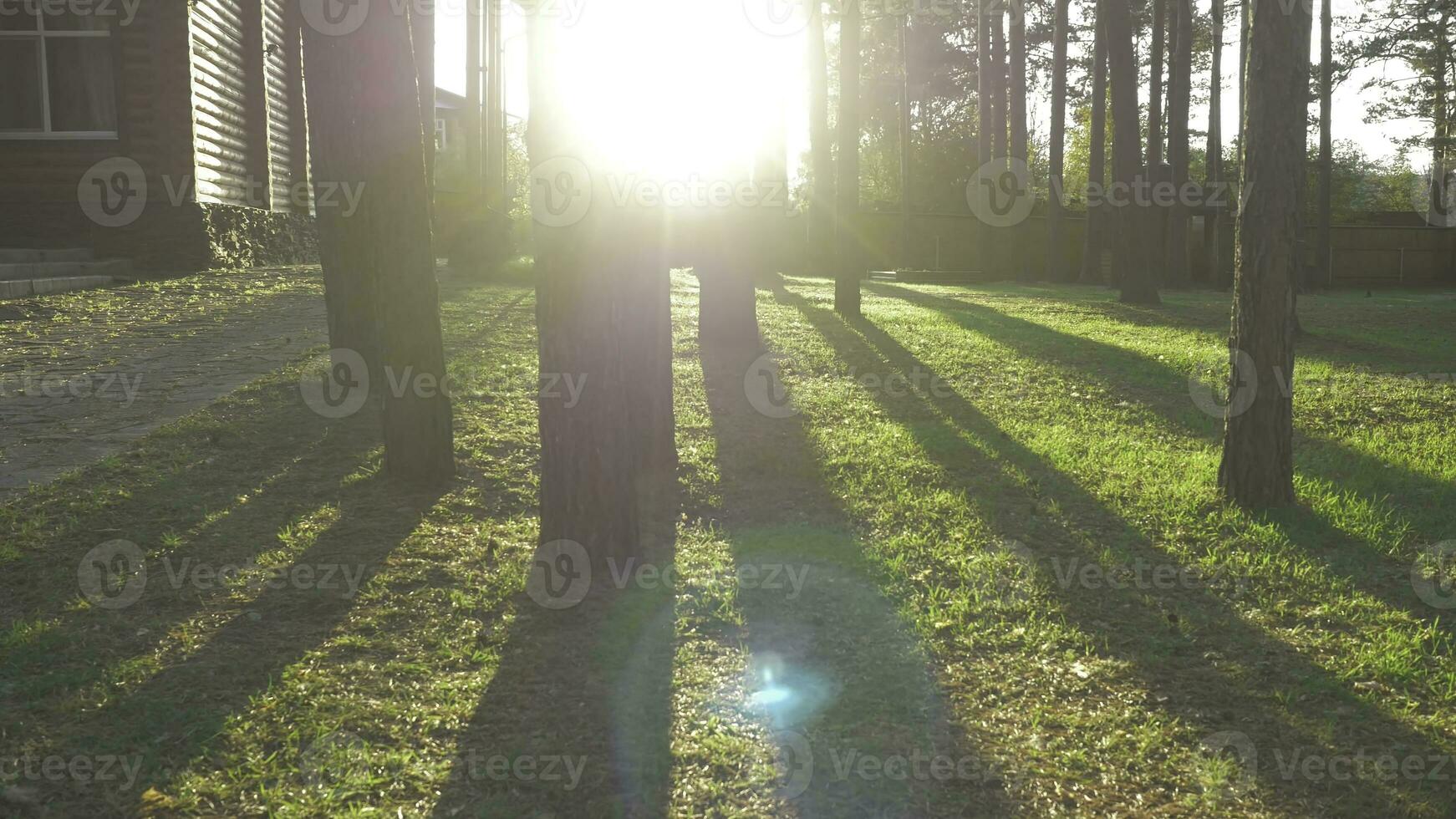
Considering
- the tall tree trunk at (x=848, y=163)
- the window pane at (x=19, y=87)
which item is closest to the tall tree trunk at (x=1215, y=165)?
the tall tree trunk at (x=848, y=163)

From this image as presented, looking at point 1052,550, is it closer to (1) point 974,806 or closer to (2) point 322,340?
(1) point 974,806

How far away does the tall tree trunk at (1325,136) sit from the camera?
28.9 metres

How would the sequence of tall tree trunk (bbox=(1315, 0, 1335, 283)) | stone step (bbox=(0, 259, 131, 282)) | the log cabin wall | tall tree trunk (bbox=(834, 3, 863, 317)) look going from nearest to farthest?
stone step (bbox=(0, 259, 131, 282)) < the log cabin wall < tall tree trunk (bbox=(834, 3, 863, 317)) < tall tree trunk (bbox=(1315, 0, 1335, 283))

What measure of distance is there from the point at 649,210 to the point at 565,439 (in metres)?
1.38

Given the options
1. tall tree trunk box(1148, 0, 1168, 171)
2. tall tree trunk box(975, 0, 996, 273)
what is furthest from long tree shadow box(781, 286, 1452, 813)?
tall tree trunk box(975, 0, 996, 273)

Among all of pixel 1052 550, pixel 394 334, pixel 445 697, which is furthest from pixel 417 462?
pixel 1052 550

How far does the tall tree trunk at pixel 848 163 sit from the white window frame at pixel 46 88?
977 centimetres

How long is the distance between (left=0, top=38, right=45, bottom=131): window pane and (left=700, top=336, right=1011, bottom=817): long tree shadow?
42.3 feet

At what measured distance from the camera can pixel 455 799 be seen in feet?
11.1

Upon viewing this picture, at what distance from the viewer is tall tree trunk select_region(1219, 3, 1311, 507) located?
620 cm

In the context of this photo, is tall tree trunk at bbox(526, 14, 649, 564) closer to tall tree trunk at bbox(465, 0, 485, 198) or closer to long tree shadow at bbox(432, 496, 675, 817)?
long tree shadow at bbox(432, 496, 675, 817)

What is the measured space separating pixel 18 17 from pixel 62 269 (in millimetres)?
3958

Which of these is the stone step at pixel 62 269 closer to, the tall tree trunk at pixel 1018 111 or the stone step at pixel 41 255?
the stone step at pixel 41 255

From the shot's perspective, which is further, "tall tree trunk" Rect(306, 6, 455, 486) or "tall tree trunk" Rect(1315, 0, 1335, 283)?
"tall tree trunk" Rect(1315, 0, 1335, 283)
